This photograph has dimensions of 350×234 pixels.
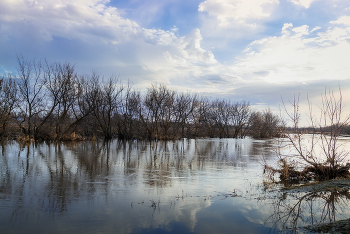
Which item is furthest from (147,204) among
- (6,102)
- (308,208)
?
(6,102)

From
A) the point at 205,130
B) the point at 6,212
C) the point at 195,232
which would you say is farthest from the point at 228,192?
the point at 205,130

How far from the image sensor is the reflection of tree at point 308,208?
452cm

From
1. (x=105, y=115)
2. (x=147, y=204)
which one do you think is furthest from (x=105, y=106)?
(x=147, y=204)

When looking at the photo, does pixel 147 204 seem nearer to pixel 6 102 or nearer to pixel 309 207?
pixel 309 207

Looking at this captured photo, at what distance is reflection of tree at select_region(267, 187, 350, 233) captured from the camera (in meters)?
4.52

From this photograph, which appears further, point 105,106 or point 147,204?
point 105,106

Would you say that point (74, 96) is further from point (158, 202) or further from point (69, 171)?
point (158, 202)

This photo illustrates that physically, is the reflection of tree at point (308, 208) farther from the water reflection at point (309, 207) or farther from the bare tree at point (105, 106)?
the bare tree at point (105, 106)

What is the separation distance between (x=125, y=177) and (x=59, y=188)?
87.1 inches

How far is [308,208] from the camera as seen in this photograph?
530 cm

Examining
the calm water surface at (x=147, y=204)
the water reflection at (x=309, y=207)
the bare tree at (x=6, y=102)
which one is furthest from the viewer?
the bare tree at (x=6, y=102)

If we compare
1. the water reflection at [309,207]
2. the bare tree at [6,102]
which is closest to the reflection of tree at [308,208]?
the water reflection at [309,207]

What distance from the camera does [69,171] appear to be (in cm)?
875

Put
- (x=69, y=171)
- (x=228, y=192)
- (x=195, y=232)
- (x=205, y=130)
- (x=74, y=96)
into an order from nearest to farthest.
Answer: (x=195, y=232), (x=228, y=192), (x=69, y=171), (x=74, y=96), (x=205, y=130)
